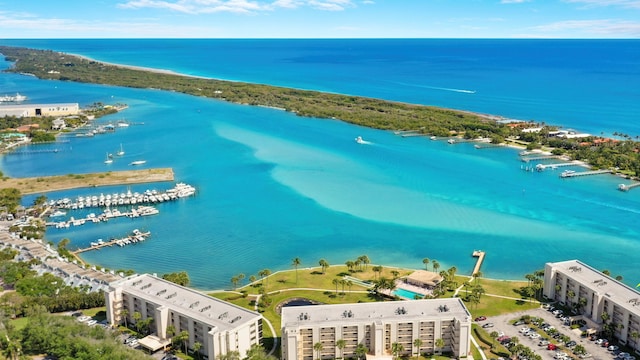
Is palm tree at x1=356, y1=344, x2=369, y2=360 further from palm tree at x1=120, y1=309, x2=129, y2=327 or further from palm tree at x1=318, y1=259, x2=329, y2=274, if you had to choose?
palm tree at x1=120, y1=309, x2=129, y2=327

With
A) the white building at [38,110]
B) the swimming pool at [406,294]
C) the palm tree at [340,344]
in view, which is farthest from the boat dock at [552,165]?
the white building at [38,110]

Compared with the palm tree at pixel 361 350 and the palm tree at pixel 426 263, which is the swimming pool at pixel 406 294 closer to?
the palm tree at pixel 426 263

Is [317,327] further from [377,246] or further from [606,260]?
[606,260]

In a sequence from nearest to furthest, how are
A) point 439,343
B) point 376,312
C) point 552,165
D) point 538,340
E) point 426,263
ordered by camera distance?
point 439,343 < point 376,312 < point 538,340 < point 426,263 < point 552,165

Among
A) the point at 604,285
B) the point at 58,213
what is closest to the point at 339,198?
the point at 58,213

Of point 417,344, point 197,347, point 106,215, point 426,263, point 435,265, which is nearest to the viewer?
point 197,347

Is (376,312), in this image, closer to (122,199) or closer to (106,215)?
(106,215)

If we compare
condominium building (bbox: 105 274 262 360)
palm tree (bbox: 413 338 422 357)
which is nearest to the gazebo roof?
palm tree (bbox: 413 338 422 357)
